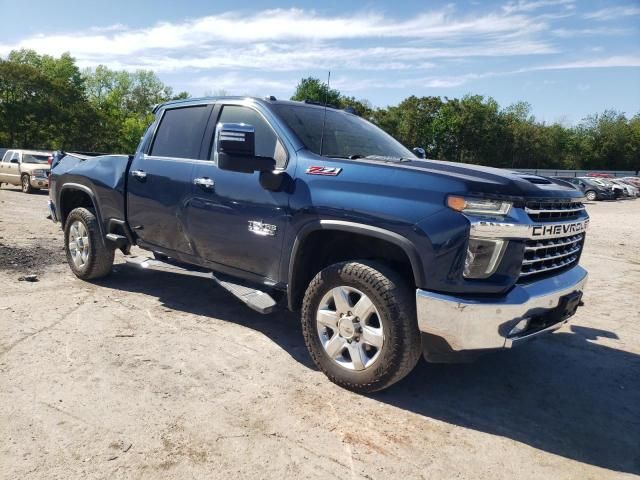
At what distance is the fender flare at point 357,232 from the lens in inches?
119

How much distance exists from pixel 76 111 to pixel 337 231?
50928mm

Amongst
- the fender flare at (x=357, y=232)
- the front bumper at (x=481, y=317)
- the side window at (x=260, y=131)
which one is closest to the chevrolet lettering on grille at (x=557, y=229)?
the front bumper at (x=481, y=317)

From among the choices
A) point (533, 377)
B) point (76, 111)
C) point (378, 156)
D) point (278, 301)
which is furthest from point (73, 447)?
point (76, 111)

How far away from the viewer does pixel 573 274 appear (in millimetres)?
3604

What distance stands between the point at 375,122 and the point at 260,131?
28.8 m

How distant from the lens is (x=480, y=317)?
286 centimetres

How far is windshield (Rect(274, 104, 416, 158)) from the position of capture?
391 cm

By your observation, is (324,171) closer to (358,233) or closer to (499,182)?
(358,233)

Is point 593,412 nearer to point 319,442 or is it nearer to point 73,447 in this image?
point 319,442

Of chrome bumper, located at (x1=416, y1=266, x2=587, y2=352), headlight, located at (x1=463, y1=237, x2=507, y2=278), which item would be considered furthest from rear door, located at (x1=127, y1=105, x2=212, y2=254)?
headlight, located at (x1=463, y1=237, x2=507, y2=278)

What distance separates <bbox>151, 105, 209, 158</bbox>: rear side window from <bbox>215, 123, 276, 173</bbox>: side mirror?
1.01 metres

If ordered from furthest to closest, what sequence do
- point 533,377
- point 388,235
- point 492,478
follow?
1. point 533,377
2. point 388,235
3. point 492,478

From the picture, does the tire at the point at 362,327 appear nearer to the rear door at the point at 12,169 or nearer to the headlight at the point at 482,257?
the headlight at the point at 482,257

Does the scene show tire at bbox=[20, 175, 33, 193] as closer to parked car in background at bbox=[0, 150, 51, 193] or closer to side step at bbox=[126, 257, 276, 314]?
parked car in background at bbox=[0, 150, 51, 193]
